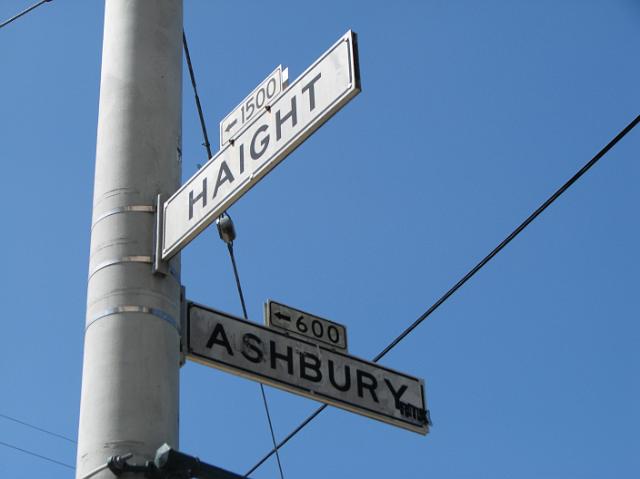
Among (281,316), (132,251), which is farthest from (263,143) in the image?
(281,316)

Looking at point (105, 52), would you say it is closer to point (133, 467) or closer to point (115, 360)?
point (115, 360)

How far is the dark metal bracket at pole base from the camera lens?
470 centimetres

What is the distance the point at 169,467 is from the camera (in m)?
4.69

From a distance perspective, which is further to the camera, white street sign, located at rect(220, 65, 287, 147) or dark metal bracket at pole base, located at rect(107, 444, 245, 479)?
white street sign, located at rect(220, 65, 287, 147)

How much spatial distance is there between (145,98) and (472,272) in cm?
232

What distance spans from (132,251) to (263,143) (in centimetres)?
80

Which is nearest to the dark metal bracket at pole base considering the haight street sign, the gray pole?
the gray pole

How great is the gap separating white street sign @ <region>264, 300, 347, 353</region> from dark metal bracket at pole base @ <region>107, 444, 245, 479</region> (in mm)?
1318

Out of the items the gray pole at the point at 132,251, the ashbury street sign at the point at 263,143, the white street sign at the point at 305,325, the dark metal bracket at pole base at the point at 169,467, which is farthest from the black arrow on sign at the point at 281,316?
the dark metal bracket at pole base at the point at 169,467

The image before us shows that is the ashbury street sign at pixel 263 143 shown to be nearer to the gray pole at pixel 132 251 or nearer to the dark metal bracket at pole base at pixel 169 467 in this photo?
the gray pole at pixel 132 251

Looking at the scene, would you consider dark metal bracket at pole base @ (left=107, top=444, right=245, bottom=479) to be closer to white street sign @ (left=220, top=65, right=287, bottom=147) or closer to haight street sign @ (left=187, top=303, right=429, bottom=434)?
haight street sign @ (left=187, top=303, right=429, bottom=434)

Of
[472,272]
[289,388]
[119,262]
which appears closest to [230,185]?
[119,262]

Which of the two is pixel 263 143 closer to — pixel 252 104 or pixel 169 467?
pixel 252 104

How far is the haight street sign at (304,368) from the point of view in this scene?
561 cm
